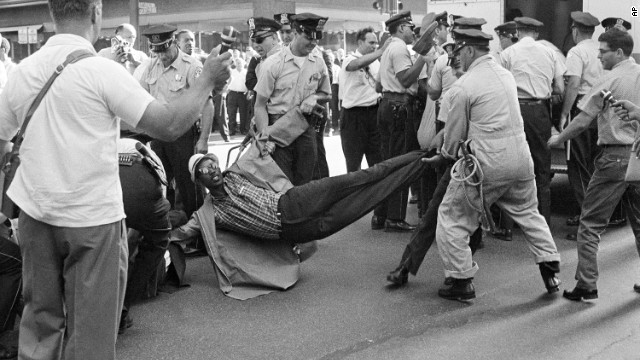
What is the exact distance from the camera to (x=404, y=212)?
922 cm

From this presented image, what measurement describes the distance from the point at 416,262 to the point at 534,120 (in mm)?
2687

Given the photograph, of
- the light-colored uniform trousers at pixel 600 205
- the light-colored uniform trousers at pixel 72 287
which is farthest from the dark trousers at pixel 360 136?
the light-colored uniform trousers at pixel 72 287

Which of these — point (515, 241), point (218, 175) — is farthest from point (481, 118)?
point (515, 241)

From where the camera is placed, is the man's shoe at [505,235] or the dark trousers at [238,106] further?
the dark trousers at [238,106]

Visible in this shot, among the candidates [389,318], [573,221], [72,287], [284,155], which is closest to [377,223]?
[284,155]

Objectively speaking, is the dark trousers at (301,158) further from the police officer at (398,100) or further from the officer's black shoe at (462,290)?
the officer's black shoe at (462,290)

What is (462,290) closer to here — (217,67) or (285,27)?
(217,67)

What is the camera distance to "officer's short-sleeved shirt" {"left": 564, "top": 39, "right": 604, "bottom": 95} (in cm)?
923

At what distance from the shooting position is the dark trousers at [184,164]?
27.2 feet

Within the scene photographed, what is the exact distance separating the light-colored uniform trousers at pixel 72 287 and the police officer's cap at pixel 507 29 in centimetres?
684

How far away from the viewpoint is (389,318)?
611 centimetres

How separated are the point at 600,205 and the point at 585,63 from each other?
10.4ft

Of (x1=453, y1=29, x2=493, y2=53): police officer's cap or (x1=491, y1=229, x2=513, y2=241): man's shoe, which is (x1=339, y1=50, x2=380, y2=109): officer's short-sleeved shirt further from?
(x1=453, y1=29, x2=493, y2=53): police officer's cap

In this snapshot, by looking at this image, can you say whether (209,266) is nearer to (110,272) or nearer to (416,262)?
(416,262)
